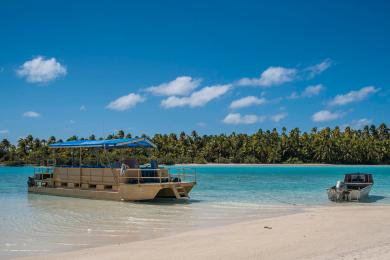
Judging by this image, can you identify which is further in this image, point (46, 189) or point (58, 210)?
point (46, 189)

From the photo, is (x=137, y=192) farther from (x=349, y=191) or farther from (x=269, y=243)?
(x=269, y=243)

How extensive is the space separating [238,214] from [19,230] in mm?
8964

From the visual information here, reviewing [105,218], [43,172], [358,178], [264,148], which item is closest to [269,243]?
[105,218]

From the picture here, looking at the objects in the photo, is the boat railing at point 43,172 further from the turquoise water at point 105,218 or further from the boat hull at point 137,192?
the turquoise water at point 105,218

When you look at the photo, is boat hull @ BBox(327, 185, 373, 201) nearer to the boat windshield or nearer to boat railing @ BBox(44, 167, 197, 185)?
the boat windshield

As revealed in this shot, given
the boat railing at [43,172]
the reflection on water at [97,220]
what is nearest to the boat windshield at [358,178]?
the reflection on water at [97,220]

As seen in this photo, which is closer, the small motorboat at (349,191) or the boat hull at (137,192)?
the boat hull at (137,192)

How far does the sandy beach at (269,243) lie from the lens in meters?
9.83

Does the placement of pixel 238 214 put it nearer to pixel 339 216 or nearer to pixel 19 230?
pixel 339 216

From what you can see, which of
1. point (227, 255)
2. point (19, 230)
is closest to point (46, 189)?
point (19, 230)

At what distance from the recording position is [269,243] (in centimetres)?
1121

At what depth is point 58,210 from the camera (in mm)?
20266

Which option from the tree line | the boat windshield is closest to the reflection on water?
the boat windshield

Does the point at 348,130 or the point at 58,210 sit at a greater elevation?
the point at 348,130
